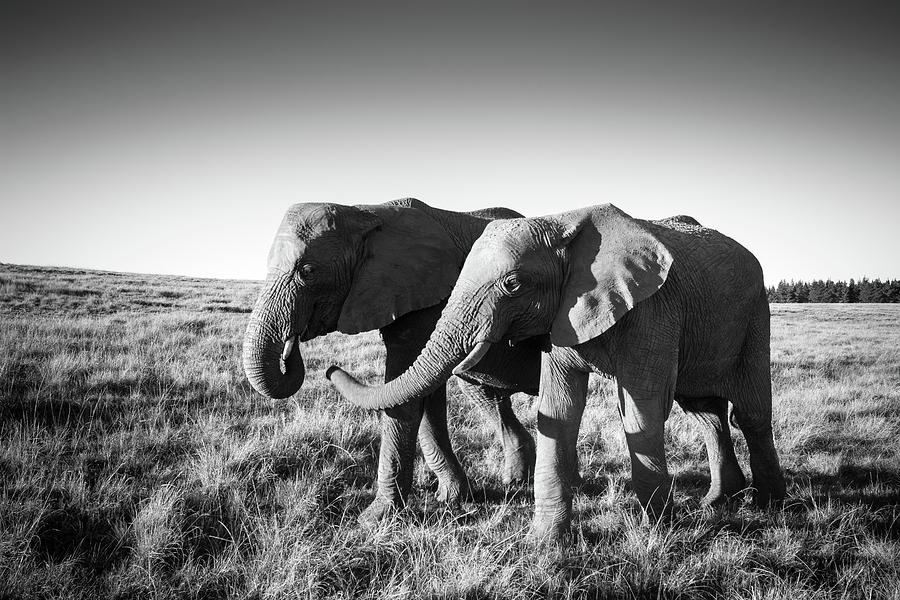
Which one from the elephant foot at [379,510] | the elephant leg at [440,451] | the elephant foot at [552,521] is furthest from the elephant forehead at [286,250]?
the elephant foot at [552,521]

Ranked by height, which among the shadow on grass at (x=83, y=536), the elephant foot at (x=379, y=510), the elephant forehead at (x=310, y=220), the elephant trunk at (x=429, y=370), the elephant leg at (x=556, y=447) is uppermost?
the elephant forehead at (x=310, y=220)

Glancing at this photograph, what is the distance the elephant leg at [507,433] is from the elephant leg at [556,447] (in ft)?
5.74

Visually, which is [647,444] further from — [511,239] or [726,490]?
[726,490]

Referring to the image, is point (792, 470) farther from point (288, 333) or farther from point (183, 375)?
point (183, 375)

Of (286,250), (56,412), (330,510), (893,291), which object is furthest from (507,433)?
(893,291)

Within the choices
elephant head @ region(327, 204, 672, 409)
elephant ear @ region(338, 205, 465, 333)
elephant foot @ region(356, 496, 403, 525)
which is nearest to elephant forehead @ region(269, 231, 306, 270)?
elephant ear @ region(338, 205, 465, 333)

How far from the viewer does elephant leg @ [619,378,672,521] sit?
157 inches

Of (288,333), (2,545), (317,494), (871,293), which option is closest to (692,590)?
(317,494)

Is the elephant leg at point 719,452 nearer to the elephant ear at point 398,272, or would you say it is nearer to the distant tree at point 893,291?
the elephant ear at point 398,272

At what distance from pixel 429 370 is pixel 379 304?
0.94m

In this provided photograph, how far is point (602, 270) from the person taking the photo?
3820mm

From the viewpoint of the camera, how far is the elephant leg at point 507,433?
5930 millimetres

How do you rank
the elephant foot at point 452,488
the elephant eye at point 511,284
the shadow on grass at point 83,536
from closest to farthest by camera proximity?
the shadow on grass at point 83,536, the elephant eye at point 511,284, the elephant foot at point 452,488

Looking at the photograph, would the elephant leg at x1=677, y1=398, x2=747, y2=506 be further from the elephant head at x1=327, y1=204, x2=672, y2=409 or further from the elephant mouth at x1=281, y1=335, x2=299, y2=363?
the elephant mouth at x1=281, y1=335, x2=299, y2=363
